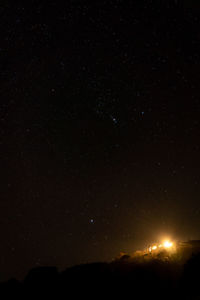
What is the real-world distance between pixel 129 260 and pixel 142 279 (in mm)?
3030

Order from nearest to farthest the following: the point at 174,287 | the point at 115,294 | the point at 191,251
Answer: the point at 115,294, the point at 174,287, the point at 191,251

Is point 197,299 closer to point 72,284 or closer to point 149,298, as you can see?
point 149,298

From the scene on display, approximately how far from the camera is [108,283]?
1207cm

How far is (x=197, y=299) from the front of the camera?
10734 millimetres

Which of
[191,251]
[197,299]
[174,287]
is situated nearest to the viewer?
[197,299]

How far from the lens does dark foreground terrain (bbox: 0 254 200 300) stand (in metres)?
11.5

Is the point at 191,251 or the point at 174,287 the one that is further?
the point at 191,251

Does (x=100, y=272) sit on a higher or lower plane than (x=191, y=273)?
higher

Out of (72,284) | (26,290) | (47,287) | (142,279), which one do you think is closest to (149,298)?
(142,279)

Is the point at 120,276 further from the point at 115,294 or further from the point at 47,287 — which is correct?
the point at 47,287

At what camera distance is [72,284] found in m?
12.0

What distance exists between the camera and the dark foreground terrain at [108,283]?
11.5 metres

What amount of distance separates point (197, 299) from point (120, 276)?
3.91 meters

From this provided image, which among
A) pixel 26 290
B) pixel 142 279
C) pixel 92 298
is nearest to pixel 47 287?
pixel 26 290
